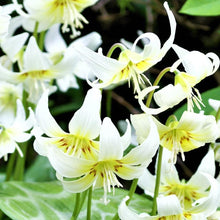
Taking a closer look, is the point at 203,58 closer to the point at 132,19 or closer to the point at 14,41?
the point at 14,41

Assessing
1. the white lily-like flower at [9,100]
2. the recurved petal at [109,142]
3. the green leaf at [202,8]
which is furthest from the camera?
the white lily-like flower at [9,100]

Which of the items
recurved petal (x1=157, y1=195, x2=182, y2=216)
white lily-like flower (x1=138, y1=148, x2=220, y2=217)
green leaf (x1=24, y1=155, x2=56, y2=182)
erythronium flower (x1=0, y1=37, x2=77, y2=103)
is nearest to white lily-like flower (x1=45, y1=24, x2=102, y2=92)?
erythronium flower (x1=0, y1=37, x2=77, y2=103)

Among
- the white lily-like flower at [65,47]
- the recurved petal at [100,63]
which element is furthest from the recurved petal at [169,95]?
the white lily-like flower at [65,47]

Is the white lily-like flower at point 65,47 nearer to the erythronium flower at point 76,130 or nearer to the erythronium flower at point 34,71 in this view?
the erythronium flower at point 34,71

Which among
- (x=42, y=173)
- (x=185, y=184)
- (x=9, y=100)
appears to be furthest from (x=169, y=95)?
(x=42, y=173)

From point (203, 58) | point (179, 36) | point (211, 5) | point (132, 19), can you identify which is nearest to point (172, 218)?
point (203, 58)

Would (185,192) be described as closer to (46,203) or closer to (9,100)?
(46,203)
